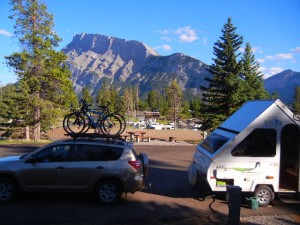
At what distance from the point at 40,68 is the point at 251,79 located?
25251mm

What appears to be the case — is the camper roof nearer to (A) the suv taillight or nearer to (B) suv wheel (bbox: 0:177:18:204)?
(A) the suv taillight

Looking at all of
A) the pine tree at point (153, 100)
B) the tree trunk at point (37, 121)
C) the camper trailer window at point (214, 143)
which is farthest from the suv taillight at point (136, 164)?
the pine tree at point (153, 100)

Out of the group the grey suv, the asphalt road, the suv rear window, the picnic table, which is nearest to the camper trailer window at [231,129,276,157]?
the asphalt road

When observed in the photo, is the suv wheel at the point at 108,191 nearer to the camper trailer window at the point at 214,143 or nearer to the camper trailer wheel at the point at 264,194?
the camper trailer window at the point at 214,143

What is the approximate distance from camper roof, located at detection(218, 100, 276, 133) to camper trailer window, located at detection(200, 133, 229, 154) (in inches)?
13.7

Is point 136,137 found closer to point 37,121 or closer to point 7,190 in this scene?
point 37,121

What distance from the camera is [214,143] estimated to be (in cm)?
988

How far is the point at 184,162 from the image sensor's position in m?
17.4

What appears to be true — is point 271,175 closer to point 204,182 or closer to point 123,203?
point 204,182

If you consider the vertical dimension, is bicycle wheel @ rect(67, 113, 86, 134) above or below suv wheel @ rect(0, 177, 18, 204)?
above

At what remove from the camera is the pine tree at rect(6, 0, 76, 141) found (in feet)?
93.5

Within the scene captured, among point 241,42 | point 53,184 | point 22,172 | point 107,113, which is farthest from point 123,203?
point 241,42

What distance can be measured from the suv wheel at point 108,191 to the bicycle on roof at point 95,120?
2715 mm

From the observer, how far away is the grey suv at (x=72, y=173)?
8.64m
